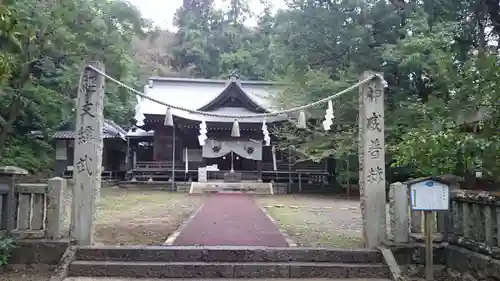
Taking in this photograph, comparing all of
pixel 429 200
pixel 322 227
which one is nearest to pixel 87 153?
pixel 429 200

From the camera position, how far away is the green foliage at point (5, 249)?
5.61 m

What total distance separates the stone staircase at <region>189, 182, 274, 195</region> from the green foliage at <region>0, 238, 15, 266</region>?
15873 mm

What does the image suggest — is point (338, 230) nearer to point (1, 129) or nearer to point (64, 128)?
point (1, 129)

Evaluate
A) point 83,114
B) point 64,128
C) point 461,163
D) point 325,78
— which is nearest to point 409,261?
point 461,163

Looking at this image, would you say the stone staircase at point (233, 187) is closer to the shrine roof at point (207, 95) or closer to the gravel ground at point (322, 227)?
the shrine roof at point (207, 95)

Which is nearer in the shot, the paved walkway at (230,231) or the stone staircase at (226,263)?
the stone staircase at (226,263)

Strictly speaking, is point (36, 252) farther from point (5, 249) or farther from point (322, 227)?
point (322, 227)

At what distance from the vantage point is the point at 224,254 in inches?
237

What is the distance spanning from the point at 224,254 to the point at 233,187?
16112 millimetres

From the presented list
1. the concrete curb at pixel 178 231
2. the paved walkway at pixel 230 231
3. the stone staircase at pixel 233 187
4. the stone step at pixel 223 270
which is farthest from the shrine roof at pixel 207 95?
the stone step at pixel 223 270

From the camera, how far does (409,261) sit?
19.9 feet

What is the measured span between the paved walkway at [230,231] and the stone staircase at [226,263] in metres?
0.91

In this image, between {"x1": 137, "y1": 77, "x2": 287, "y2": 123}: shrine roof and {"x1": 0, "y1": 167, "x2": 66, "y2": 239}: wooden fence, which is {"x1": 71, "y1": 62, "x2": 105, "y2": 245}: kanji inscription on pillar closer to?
{"x1": 0, "y1": 167, "x2": 66, "y2": 239}: wooden fence

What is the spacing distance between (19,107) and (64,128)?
14792 mm
